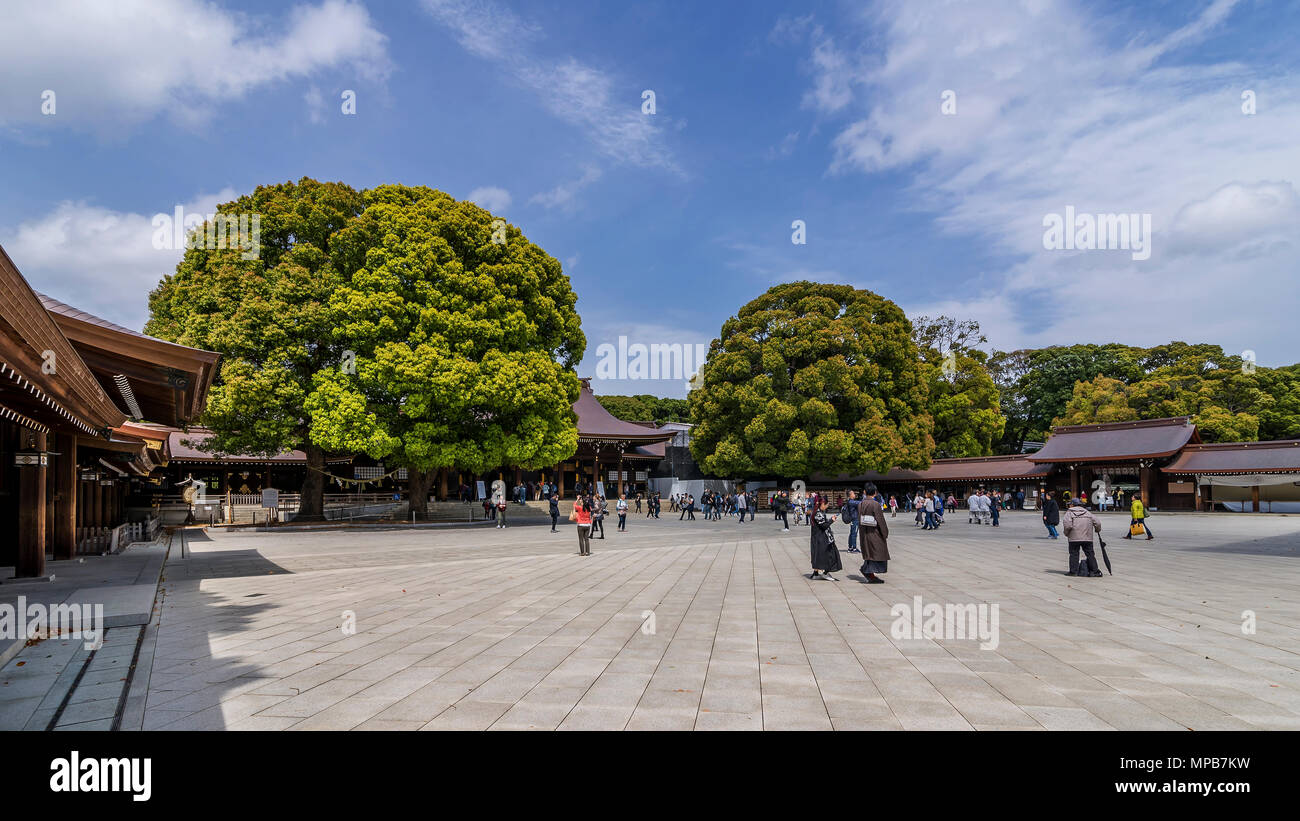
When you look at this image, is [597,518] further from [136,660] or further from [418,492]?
[136,660]

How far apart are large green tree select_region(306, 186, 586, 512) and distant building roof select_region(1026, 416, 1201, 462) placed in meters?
30.2

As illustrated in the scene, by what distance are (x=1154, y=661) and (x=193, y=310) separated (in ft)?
97.1

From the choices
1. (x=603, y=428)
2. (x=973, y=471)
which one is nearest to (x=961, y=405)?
(x=973, y=471)

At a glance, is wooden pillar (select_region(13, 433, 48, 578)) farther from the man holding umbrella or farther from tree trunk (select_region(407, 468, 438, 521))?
the man holding umbrella

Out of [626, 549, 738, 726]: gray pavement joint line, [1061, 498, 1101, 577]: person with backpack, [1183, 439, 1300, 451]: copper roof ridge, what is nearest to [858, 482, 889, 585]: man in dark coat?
[626, 549, 738, 726]: gray pavement joint line

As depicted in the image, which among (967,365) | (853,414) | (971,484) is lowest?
(971,484)

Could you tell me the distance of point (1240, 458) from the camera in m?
35.6

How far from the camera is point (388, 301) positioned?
2586 cm

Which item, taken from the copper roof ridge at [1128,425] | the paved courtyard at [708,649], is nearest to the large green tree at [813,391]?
the copper roof ridge at [1128,425]

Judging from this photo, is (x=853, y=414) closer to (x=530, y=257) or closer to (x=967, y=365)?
(x=967, y=365)

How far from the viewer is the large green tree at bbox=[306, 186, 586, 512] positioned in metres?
25.4

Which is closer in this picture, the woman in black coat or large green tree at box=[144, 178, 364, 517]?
the woman in black coat
